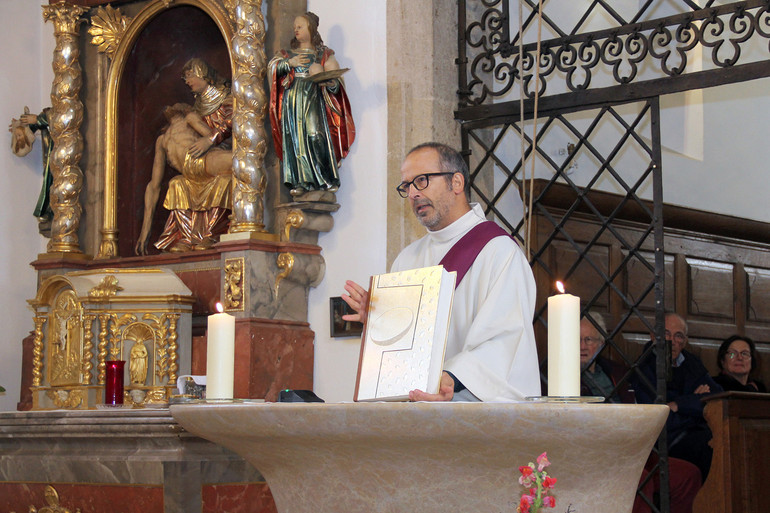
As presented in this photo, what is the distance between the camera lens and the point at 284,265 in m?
6.55

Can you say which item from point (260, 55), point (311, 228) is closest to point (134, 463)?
point (311, 228)

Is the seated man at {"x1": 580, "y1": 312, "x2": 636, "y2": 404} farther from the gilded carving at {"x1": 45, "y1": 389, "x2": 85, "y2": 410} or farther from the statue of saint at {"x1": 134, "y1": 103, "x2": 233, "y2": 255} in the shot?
the gilded carving at {"x1": 45, "y1": 389, "x2": 85, "y2": 410}

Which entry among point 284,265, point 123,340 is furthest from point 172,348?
point 284,265

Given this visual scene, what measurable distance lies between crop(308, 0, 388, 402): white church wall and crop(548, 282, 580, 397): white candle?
3.89m

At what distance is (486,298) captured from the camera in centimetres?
Result: 368

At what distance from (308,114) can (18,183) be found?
2.66 m

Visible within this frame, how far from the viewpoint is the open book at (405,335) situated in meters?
2.81

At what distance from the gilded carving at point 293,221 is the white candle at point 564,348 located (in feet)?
13.2

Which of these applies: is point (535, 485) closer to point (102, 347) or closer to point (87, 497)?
point (87, 497)

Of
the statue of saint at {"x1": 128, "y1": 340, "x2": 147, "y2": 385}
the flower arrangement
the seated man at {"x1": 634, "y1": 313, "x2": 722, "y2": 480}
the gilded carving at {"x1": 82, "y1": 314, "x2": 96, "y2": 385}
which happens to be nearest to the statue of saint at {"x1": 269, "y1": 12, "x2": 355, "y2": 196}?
the statue of saint at {"x1": 128, "y1": 340, "x2": 147, "y2": 385}

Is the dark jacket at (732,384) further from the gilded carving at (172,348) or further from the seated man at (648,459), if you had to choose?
the gilded carving at (172,348)

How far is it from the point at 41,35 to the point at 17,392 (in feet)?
8.43

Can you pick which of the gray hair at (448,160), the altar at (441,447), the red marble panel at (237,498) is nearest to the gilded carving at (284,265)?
the red marble panel at (237,498)

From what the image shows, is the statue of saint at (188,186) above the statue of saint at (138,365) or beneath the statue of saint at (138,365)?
above
